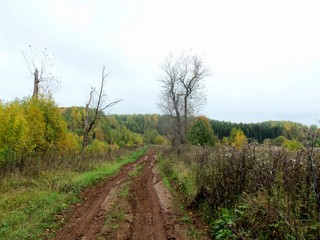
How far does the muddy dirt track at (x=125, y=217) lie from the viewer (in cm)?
686

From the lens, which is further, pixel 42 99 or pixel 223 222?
pixel 42 99

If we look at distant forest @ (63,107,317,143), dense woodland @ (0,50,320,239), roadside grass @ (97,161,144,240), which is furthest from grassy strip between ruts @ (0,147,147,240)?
distant forest @ (63,107,317,143)

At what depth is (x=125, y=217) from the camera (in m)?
8.34

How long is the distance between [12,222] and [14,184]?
414 cm

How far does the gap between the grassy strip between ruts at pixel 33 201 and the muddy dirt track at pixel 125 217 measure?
541 mm

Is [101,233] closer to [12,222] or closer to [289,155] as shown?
[12,222]

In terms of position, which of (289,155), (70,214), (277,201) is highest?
(289,155)

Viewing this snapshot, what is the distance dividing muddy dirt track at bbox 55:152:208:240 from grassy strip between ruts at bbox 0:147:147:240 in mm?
541

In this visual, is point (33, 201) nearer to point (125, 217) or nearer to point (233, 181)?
point (125, 217)

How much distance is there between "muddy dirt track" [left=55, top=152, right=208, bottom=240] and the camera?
6.86m

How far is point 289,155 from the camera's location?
684cm

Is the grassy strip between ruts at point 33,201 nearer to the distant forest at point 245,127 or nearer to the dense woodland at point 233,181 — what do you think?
the dense woodland at point 233,181

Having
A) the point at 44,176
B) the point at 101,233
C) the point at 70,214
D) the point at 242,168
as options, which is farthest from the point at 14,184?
the point at 242,168

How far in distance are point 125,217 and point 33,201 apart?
11.6 ft
